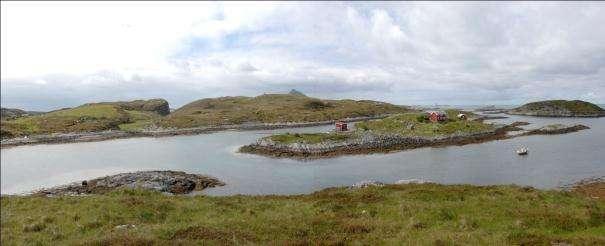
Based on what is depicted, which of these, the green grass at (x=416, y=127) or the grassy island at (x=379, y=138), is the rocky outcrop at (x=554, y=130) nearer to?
the grassy island at (x=379, y=138)

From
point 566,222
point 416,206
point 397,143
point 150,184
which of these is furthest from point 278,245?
point 397,143

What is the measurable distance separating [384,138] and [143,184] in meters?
55.0

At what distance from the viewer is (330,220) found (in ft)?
94.3

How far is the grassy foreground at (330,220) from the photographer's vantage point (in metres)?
23.7

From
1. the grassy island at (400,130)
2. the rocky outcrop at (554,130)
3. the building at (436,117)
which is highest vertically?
the building at (436,117)

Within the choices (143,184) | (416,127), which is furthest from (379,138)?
(143,184)

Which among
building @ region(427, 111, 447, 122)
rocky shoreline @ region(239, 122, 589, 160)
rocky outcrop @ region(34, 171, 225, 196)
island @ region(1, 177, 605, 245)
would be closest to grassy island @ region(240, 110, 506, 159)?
rocky shoreline @ region(239, 122, 589, 160)

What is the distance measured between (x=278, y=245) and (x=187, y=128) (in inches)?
7042

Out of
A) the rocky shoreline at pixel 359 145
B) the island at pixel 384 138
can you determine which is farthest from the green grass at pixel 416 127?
the rocky shoreline at pixel 359 145

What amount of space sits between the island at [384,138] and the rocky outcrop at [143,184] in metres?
25.2

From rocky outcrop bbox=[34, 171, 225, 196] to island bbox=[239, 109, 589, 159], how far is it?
25242mm

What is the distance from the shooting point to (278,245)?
22594mm

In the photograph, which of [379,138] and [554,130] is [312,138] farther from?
[554,130]

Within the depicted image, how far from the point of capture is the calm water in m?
59.8
